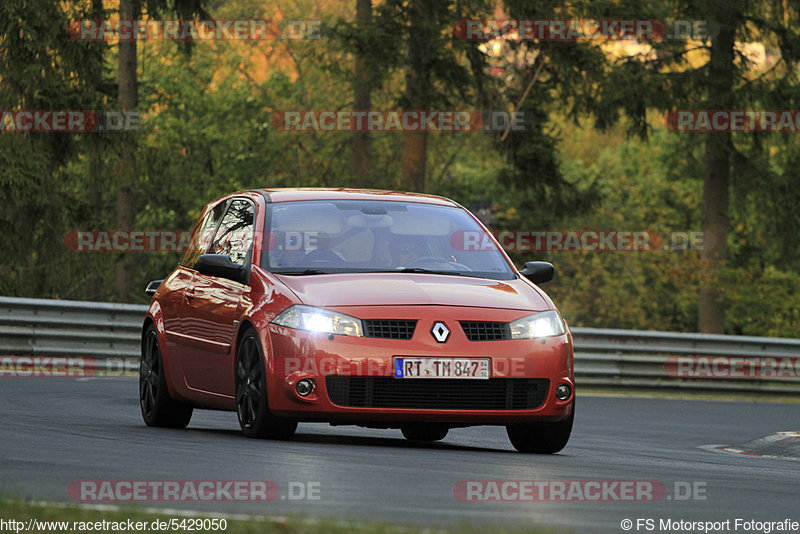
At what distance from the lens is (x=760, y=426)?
669 inches

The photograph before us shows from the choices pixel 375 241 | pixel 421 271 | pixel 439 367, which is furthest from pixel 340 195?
pixel 439 367

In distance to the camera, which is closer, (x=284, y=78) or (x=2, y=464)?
(x=2, y=464)

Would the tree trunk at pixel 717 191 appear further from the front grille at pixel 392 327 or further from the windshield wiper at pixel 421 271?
the front grille at pixel 392 327

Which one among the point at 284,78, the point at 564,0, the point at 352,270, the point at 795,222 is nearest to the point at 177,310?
the point at 352,270

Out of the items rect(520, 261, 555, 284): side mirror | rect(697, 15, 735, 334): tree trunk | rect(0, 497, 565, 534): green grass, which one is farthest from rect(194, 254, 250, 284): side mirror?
rect(697, 15, 735, 334): tree trunk

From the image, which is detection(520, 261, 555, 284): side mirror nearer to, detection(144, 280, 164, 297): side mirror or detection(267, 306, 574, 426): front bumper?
detection(267, 306, 574, 426): front bumper

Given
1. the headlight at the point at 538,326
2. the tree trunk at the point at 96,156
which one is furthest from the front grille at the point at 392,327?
the tree trunk at the point at 96,156

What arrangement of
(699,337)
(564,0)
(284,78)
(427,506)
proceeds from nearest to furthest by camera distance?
1. (427,506)
2. (699,337)
3. (564,0)
4. (284,78)

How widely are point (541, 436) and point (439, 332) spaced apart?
4.48ft

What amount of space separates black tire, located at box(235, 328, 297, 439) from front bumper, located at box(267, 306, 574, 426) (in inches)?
5.2

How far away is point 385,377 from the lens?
9.90 meters

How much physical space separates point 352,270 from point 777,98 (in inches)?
1052

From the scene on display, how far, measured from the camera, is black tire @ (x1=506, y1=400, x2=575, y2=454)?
10703 mm

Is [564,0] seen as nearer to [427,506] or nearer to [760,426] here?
Result: [760,426]
